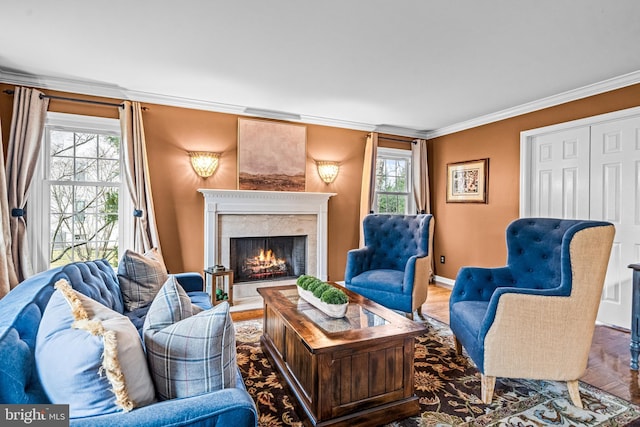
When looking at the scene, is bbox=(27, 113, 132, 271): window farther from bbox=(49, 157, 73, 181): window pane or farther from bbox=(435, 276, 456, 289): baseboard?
bbox=(435, 276, 456, 289): baseboard

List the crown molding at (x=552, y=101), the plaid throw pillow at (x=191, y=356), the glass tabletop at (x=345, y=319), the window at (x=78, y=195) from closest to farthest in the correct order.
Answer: the plaid throw pillow at (x=191, y=356) < the glass tabletop at (x=345, y=319) < the crown molding at (x=552, y=101) < the window at (x=78, y=195)

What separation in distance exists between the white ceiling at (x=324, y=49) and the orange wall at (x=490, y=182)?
0.76ft

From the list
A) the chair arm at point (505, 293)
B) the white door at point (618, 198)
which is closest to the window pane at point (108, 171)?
the chair arm at point (505, 293)

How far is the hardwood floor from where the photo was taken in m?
2.16

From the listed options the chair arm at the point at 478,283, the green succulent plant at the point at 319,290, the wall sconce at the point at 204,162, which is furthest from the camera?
the wall sconce at the point at 204,162

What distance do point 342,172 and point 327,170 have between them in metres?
0.29

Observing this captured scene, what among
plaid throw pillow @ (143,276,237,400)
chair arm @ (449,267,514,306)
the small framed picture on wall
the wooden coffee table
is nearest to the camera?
plaid throw pillow @ (143,276,237,400)

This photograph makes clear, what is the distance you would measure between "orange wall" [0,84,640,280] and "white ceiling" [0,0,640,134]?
22cm

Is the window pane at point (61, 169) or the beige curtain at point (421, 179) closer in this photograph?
the window pane at point (61, 169)

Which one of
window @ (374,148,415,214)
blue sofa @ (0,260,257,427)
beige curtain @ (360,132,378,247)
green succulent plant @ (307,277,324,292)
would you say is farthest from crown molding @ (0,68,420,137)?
blue sofa @ (0,260,257,427)

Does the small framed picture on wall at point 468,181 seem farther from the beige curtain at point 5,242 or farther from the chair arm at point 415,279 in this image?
the beige curtain at point 5,242

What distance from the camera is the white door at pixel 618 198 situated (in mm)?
3088

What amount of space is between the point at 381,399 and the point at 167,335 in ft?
4.17

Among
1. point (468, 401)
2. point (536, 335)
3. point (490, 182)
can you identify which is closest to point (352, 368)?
point (468, 401)
